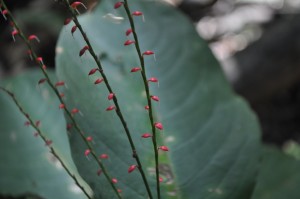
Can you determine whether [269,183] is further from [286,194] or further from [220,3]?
[220,3]

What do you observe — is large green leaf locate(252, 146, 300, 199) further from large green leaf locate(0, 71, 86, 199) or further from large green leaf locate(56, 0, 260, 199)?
large green leaf locate(0, 71, 86, 199)

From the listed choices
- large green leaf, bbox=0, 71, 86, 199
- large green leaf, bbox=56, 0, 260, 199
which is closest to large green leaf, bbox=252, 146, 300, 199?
large green leaf, bbox=56, 0, 260, 199

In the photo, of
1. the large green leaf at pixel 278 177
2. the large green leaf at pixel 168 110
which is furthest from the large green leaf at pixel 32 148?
the large green leaf at pixel 278 177

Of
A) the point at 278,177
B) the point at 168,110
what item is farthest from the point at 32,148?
the point at 278,177

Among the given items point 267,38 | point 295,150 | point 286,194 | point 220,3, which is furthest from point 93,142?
point 220,3

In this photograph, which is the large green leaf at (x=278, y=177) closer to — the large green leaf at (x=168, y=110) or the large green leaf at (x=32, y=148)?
the large green leaf at (x=168, y=110)

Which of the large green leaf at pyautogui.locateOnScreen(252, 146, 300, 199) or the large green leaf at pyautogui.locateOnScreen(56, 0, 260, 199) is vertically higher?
the large green leaf at pyautogui.locateOnScreen(56, 0, 260, 199)
